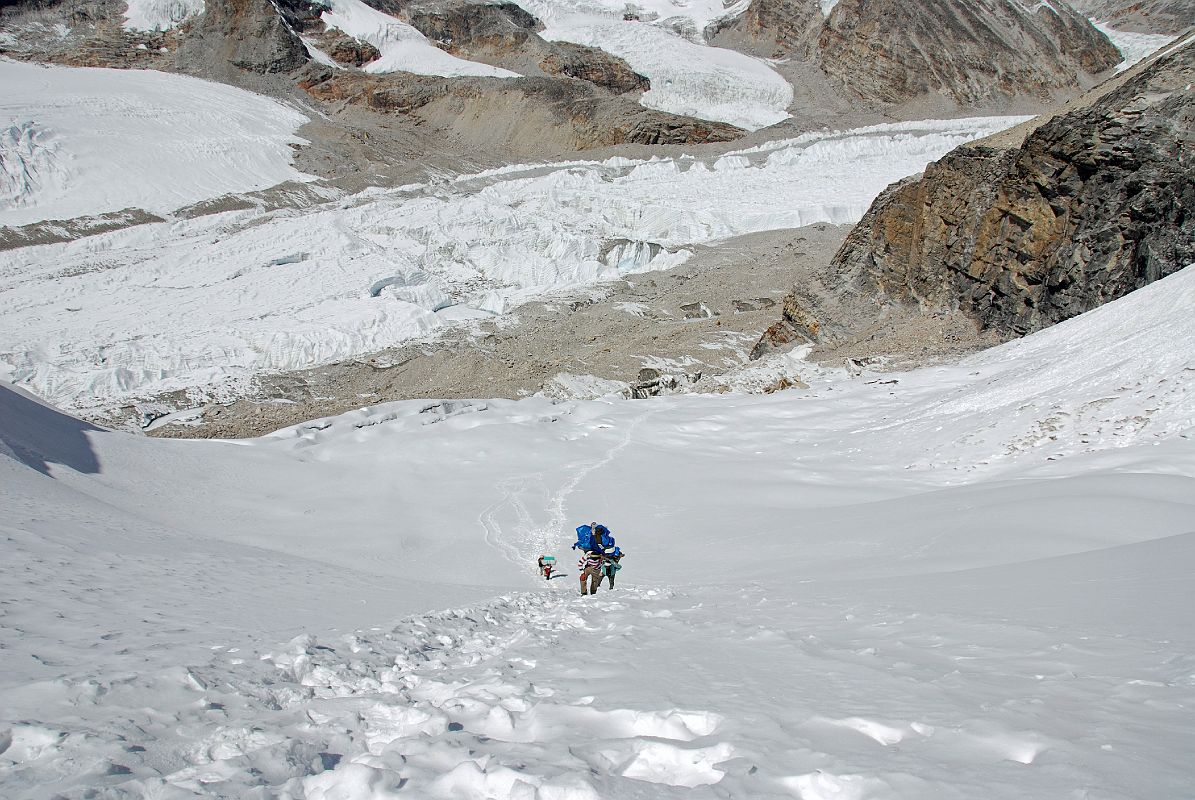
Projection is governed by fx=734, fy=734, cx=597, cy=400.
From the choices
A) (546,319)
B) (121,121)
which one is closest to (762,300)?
(546,319)

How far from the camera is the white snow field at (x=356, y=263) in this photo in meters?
27.3

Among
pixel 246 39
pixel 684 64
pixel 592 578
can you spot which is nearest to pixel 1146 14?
pixel 684 64

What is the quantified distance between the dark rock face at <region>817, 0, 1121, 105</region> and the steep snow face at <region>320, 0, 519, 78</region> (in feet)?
113

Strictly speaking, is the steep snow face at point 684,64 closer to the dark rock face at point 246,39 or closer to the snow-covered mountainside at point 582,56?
the snow-covered mountainside at point 582,56

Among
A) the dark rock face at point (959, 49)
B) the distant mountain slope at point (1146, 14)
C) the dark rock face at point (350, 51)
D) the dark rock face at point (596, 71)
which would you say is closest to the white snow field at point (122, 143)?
the dark rock face at point (350, 51)

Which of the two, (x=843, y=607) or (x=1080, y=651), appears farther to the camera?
(x=843, y=607)

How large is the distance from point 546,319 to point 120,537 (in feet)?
79.2

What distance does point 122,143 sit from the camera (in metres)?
46.4

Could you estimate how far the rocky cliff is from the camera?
52.2ft

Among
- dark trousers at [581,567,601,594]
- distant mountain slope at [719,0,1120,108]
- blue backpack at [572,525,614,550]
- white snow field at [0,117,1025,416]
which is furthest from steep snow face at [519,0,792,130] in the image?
dark trousers at [581,567,601,594]

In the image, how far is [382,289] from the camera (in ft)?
107

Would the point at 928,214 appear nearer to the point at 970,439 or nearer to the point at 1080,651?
the point at 970,439

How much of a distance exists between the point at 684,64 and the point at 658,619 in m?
81.7

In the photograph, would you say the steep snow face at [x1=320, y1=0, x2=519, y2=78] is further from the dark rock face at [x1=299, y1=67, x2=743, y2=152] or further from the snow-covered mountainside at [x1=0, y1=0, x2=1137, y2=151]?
the dark rock face at [x1=299, y1=67, x2=743, y2=152]
